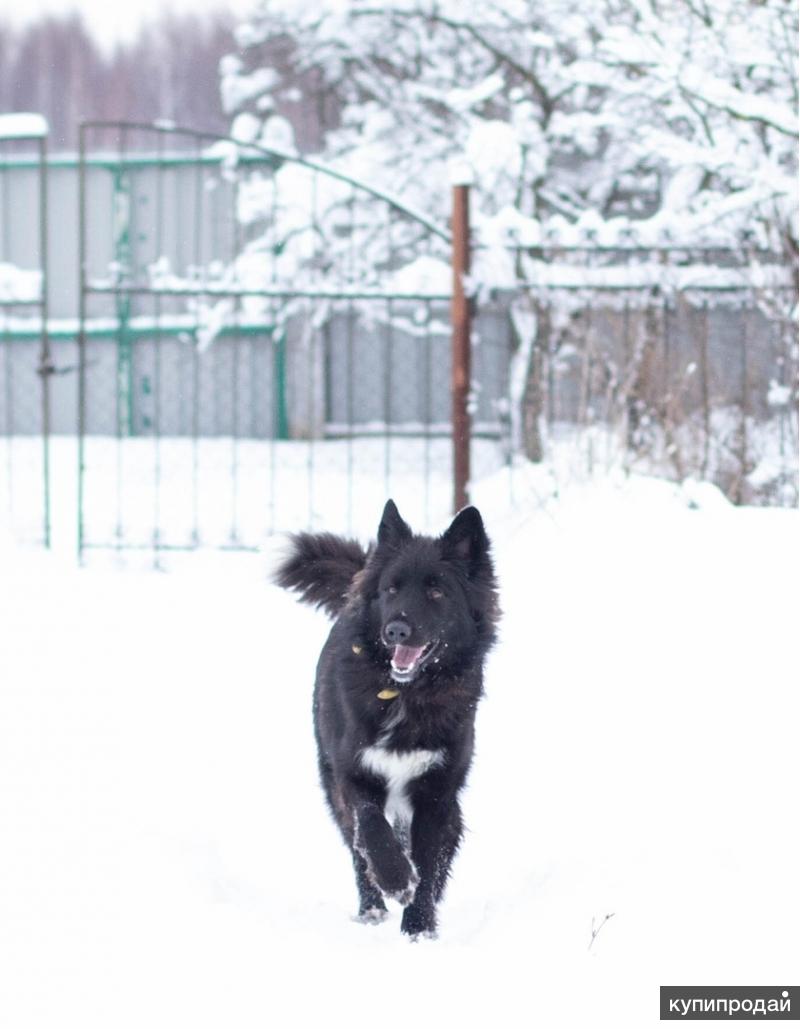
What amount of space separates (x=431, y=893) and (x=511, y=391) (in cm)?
712

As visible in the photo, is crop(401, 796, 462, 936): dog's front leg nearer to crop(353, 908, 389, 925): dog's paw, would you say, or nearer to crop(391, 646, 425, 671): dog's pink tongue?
crop(353, 908, 389, 925): dog's paw

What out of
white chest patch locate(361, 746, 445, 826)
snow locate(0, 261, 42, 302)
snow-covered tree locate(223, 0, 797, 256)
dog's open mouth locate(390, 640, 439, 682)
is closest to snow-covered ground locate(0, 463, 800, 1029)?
white chest patch locate(361, 746, 445, 826)

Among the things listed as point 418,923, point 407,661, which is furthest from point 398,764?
point 418,923

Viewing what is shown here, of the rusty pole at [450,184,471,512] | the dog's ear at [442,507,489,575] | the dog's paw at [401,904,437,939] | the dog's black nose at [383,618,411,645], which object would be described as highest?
the rusty pole at [450,184,471,512]

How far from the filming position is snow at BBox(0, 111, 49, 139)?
314 inches

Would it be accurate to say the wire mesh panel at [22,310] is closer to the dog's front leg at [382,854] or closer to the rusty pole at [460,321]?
the rusty pole at [460,321]

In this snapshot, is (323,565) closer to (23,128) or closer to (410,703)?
(410,703)

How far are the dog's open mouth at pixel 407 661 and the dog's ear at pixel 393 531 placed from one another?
350 millimetres

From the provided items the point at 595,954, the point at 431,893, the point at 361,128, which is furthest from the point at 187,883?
the point at 361,128

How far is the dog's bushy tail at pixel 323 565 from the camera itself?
456cm

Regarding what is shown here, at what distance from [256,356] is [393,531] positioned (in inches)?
423

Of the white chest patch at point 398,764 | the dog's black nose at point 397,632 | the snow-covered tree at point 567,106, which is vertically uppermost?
the snow-covered tree at point 567,106

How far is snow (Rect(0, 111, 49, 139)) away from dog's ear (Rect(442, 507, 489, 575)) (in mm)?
5041

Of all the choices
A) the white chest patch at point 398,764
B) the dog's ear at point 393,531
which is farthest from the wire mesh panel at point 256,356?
the white chest patch at point 398,764
